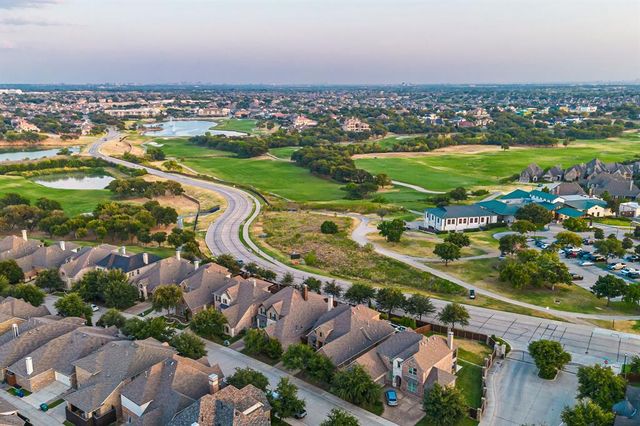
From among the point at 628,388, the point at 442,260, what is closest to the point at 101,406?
the point at 628,388

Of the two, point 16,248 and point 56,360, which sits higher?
point 16,248

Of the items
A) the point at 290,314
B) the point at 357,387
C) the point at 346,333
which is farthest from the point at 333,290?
the point at 357,387

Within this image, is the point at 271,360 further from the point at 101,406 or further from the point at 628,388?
the point at 628,388

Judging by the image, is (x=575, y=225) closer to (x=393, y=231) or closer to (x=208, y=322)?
(x=393, y=231)

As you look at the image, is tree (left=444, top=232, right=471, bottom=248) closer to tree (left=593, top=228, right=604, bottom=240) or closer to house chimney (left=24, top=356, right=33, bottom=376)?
tree (left=593, top=228, right=604, bottom=240)

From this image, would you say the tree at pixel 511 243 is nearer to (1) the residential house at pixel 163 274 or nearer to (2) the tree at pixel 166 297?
(1) the residential house at pixel 163 274

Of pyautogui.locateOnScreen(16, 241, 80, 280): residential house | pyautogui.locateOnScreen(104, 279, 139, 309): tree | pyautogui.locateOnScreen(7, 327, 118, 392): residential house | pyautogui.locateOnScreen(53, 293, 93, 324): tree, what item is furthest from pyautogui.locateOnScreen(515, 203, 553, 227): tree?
pyautogui.locateOnScreen(16, 241, 80, 280): residential house
